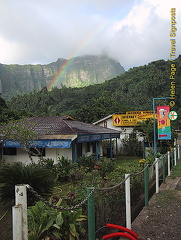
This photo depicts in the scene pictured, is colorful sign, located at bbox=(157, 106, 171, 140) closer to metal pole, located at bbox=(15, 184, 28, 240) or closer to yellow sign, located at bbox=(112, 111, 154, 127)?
yellow sign, located at bbox=(112, 111, 154, 127)

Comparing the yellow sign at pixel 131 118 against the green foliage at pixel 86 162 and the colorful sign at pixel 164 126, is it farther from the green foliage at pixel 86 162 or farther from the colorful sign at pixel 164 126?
the green foliage at pixel 86 162

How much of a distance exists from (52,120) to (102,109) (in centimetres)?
2506

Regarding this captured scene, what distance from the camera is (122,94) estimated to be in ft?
216

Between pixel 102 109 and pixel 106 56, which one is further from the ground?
pixel 106 56

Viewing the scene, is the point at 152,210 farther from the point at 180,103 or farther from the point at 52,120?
the point at 180,103

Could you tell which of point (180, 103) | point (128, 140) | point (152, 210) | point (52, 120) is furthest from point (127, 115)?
point (180, 103)

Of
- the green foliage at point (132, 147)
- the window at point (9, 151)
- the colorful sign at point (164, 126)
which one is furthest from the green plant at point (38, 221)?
the green foliage at point (132, 147)

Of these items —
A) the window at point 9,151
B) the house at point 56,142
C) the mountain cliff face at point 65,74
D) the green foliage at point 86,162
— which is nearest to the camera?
the green foliage at point 86,162

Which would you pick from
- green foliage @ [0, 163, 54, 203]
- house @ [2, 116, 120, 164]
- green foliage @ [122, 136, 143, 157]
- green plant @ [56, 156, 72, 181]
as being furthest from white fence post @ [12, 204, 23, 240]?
green foliage @ [122, 136, 143, 157]

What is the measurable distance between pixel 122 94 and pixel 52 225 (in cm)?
6340

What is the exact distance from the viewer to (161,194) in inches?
314

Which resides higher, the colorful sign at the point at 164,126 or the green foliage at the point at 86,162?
the colorful sign at the point at 164,126

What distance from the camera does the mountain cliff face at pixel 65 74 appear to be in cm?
15362

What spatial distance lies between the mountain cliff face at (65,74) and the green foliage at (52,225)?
146 m
